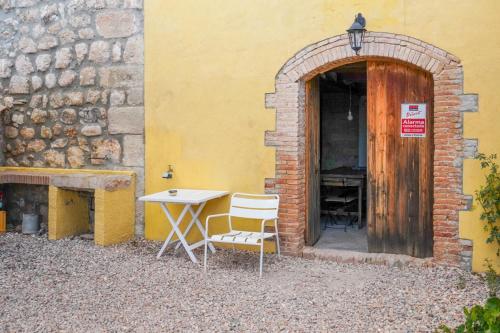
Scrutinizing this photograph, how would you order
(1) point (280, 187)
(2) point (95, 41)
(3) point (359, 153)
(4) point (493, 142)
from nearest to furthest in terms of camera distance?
(4) point (493, 142) → (1) point (280, 187) → (2) point (95, 41) → (3) point (359, 153)

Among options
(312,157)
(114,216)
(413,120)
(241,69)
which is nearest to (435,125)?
(413,120)

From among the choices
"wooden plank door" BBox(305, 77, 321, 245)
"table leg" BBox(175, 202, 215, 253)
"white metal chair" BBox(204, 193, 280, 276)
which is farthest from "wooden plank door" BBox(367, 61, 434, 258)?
"table leg" BBox(175, 202, 215, 253)

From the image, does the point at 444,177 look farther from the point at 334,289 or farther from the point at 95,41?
the point at 95,41

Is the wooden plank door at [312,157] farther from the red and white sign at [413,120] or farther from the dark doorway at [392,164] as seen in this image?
the red and white sign at [413,120]

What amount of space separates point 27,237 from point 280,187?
361 cm

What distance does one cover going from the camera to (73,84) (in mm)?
6816

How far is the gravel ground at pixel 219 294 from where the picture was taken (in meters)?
3.72

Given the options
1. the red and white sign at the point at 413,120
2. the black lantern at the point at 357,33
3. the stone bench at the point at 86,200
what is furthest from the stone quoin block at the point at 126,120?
the red and white sign at the point at 413,120

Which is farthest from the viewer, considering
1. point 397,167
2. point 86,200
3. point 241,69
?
point 86,200

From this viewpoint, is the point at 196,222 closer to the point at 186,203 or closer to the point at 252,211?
the point at 186,203

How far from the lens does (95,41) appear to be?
6629 mm

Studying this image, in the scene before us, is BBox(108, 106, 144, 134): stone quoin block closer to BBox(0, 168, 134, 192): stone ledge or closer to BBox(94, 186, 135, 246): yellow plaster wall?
BBox(0, 168, 134, 192): stone ledge

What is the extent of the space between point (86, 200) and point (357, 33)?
426cm

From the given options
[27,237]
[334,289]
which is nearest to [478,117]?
[334,289]
